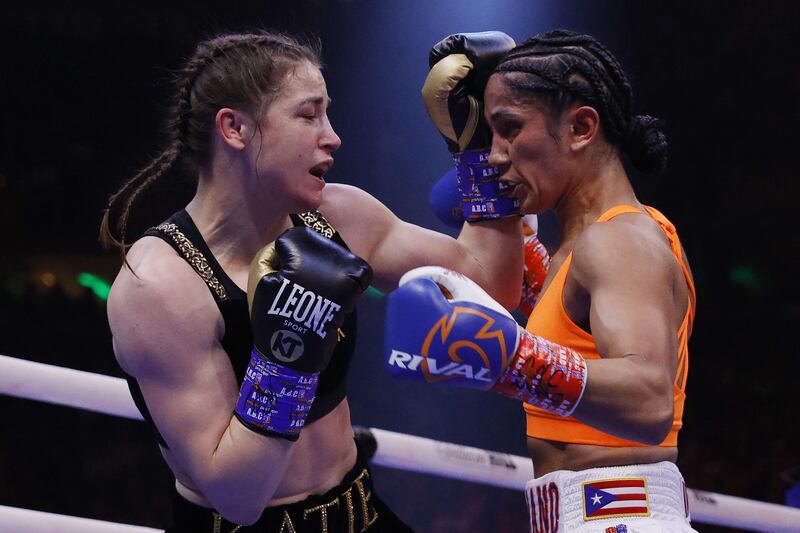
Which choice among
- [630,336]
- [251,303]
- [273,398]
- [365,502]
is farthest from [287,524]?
[630,336]

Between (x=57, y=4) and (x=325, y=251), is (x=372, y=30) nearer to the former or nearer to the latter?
(x=57, y=4)

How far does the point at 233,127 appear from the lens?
181cm

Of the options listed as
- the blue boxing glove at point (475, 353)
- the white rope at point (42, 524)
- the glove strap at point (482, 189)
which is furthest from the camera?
the glove strap at point (482, 189)

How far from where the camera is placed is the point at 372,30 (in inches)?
184

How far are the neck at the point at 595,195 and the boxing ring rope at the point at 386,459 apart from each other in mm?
753

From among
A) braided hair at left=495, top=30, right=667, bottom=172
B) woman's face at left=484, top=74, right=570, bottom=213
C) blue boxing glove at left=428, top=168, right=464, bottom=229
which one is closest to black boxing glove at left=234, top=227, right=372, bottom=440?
woman's face at left=484, top=74, right=570, bottom=213

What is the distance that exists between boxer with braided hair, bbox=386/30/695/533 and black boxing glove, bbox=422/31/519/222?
27 cm

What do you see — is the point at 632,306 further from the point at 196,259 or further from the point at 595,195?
the point at 196,259

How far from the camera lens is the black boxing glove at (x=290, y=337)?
156 cm

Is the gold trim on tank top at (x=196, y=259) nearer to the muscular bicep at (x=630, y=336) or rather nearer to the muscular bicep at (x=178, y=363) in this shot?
the muscular bicep at (x=178, y=363)

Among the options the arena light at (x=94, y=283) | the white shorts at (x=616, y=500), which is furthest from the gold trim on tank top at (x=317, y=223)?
the arena light at (x=94, y=283)

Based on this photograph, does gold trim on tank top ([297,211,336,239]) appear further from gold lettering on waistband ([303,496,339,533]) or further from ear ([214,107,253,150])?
gold lettering on waistband ([303,496,339,533])

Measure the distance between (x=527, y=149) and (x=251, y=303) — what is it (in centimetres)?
62

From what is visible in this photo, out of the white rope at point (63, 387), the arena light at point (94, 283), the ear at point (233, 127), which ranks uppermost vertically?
the ear at point (233, 127)
